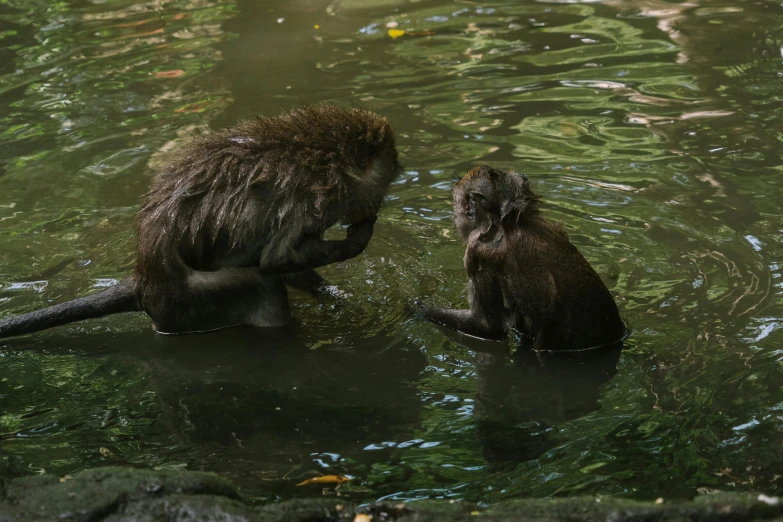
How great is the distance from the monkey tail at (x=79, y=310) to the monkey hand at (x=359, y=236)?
146 centimetres

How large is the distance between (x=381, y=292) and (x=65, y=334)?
223 cm

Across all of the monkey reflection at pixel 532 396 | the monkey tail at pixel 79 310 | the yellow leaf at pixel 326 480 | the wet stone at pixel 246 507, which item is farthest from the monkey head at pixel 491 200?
the wet stone at pixel 246 507

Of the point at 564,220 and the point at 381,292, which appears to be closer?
the point at 381,292

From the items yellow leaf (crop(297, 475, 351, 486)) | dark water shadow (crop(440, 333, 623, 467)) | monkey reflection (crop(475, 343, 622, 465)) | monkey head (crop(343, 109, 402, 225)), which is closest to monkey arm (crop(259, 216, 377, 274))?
monkey head (crop(343, 109, 402, 225))

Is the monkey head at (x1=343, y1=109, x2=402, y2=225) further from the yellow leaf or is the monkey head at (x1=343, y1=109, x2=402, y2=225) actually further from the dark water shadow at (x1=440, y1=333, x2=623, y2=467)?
the yellow leaf

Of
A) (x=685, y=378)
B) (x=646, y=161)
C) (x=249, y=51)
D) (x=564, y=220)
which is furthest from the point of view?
(x=249, y=51)

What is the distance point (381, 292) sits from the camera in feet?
23.1

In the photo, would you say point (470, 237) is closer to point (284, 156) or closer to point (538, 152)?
point (284, 156)

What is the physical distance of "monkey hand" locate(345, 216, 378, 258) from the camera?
21.0 feet

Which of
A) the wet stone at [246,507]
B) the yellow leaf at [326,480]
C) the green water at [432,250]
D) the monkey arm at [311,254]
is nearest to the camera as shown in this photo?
the wet stone at [246,507]

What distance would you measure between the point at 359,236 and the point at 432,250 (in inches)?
47.6

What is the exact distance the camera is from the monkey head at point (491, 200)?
6.00m

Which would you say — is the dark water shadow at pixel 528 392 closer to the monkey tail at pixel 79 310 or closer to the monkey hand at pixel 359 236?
the monkey hand at pixel 359 236

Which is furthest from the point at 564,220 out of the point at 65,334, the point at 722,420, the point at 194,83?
the point at 194,83
